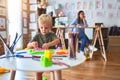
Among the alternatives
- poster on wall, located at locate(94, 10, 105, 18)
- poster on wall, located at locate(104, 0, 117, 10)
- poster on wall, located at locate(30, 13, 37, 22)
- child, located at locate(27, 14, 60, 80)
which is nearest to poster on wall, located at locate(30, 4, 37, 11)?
poster on wall, located at locate(30, 13, 37, 22)

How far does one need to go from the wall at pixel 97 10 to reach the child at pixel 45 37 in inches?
161

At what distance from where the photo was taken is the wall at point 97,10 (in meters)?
5.52

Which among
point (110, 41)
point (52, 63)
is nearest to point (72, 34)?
point (52, 63)

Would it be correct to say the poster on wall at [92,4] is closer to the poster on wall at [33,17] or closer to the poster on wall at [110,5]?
the poster on wall at [110,5]

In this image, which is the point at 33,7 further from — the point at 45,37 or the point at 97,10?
the point at 45,37

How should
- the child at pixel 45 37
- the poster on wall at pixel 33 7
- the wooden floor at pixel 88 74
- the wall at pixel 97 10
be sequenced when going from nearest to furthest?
the child at pixel 45 37 → the wooden floor at pixel 88 74 → the poster on wall at pixel 33 7 → the wall at pixel 97 10

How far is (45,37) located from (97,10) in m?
4.23

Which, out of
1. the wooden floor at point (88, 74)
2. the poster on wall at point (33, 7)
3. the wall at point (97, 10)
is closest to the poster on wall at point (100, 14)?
the wall at point (97, 10)

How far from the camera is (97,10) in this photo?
5617mm

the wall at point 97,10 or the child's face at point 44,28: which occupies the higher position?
the wall at point 97,10

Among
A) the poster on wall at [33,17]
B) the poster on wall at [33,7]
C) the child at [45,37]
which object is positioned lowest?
the child at [45,37]

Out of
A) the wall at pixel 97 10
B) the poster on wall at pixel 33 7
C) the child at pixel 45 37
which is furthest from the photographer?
the wall at pixel 97 10

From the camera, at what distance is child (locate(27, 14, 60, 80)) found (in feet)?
5.09

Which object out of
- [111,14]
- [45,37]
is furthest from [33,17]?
[45,37]
